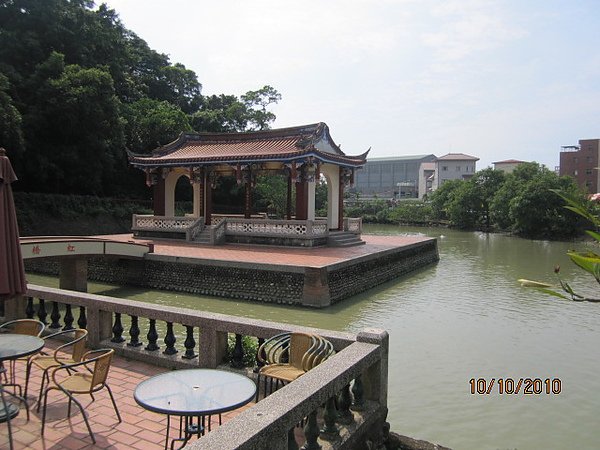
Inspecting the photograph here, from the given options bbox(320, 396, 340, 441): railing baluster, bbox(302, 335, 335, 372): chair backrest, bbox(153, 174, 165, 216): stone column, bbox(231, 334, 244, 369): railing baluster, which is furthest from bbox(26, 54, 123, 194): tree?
bbox(320, 396, 340, 441): railing baluster

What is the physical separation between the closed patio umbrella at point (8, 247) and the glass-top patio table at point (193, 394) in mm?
1562

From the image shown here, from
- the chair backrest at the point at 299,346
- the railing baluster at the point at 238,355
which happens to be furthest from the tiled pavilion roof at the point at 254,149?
the chair backrest at the point at 299,346

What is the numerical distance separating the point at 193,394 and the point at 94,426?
1.24 m

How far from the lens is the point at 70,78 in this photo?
2334 centimetres

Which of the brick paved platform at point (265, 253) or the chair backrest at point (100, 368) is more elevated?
the chair backrest at point (100, 368)

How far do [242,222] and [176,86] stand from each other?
32.2 metres

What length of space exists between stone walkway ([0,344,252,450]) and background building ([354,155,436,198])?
3398 inches

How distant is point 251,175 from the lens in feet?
62.2

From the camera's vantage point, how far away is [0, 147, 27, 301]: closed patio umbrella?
3771mm

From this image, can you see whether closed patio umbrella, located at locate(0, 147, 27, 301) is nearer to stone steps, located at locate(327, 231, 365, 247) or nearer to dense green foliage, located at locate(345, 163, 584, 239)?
stone steps, located at locate(327, 231, 365, 247)

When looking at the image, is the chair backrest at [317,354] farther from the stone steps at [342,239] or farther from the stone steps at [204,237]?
the stone steps at [204,237]

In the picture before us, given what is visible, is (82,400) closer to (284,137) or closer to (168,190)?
(284,137)

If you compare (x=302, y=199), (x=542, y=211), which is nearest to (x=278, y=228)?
(x=302, y=199)
